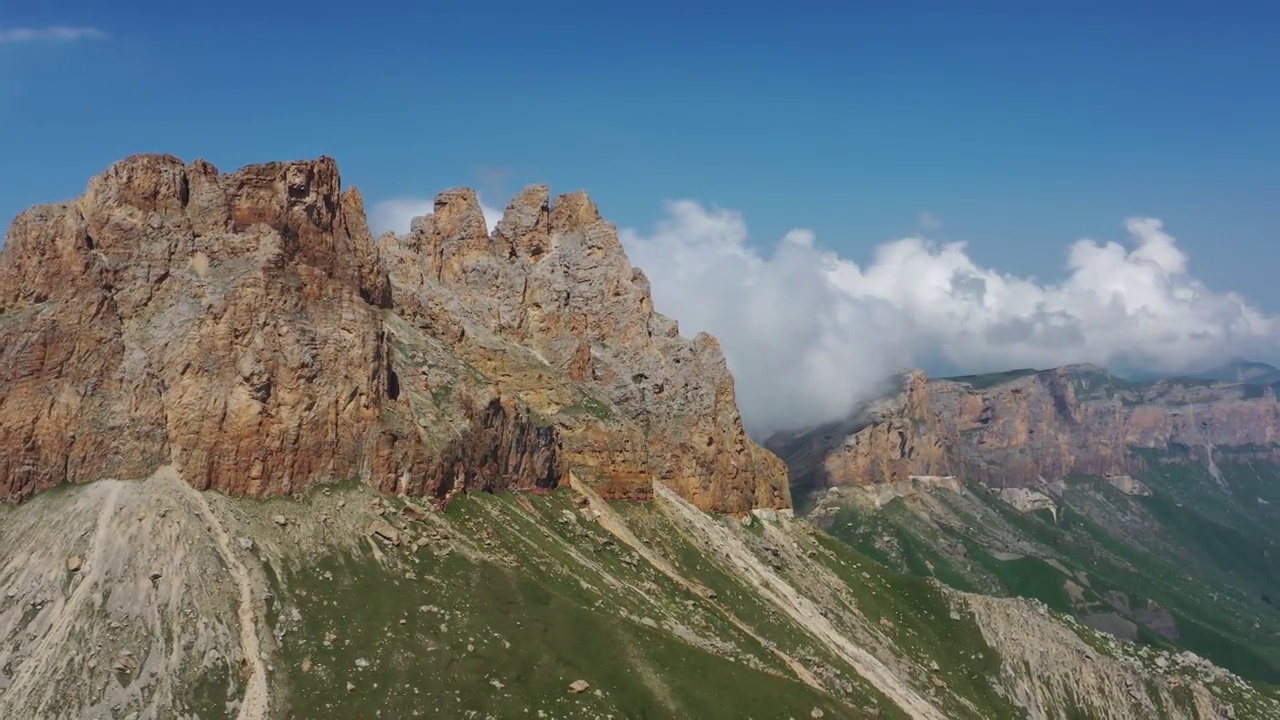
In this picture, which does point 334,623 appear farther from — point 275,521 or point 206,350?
point 206,350

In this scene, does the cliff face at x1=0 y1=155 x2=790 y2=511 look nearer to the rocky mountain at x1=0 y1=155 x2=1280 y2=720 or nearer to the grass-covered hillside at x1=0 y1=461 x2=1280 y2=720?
the rocky mountain at x1=0 y1=155 x2=1280 y2=720

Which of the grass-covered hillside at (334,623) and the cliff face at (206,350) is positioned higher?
the cliff face at (206,350)

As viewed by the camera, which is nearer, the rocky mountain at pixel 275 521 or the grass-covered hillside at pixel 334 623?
the grass-covered hillside at pixel 334 623

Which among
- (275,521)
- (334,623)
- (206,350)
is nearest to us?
(334,623)

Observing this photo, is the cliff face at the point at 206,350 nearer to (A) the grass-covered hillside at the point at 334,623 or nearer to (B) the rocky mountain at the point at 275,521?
(B) the rocky mountain at the point at 275,521

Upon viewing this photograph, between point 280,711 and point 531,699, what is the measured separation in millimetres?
30558

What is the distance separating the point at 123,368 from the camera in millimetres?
135375

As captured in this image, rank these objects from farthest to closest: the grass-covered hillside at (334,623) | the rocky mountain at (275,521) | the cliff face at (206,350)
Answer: the cliff face at (206,350), the rocky mountain at (275,521), the grass-covered hillside at (334,623)

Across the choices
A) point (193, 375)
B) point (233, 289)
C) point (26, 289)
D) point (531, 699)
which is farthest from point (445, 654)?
point (26, 289)

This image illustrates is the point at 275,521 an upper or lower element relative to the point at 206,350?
lower

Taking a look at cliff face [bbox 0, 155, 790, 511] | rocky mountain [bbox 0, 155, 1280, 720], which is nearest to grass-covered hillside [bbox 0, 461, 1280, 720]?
rocky mountain [bbox 0, 155, 1280, 720]

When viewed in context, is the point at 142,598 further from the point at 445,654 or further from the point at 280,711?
the point at 445,654

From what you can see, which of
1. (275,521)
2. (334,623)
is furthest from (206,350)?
(334,623)

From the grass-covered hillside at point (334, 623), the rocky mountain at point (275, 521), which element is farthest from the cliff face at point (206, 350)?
the grass-covered hillside at point (334, 623)
